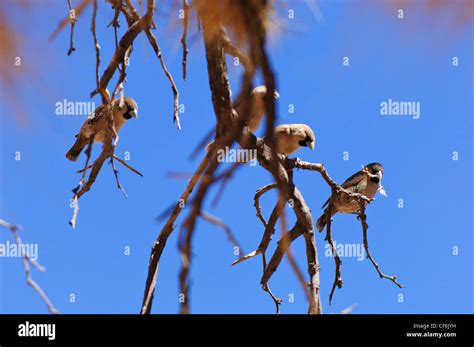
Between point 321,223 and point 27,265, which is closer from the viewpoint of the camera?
point 27,265

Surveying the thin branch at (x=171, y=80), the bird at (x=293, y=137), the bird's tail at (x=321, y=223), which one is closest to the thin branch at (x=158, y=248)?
the thin branch at (x=171, y=80)

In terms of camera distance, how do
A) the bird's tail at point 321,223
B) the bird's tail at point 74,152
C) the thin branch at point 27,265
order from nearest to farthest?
the thin branch at point 27,265, the bird's tail at point 74,152, the bird's tail at point 321,223

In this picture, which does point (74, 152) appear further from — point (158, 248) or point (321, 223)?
point (158, 248)

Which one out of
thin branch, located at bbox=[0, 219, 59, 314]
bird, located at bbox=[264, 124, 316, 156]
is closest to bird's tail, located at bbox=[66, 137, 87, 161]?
bird, located at bbox=[264, 124, 316, 156]

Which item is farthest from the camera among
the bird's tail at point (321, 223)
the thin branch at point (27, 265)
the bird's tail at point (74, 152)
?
the bird's tail at point (321, 223)

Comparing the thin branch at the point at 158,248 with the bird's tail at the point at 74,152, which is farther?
the bird's tail at the point at 74,152

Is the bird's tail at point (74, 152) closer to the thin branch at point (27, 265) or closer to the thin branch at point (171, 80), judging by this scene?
the thin branch at point (171, 80)

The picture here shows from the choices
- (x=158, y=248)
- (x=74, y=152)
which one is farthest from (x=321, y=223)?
(x=158, y=248)

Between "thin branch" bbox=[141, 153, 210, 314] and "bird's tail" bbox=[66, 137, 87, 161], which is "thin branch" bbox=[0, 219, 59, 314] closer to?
"thin branch" bbox=[141, 153, 210, 314]

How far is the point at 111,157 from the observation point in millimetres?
2688

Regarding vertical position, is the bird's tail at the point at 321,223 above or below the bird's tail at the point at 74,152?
below
